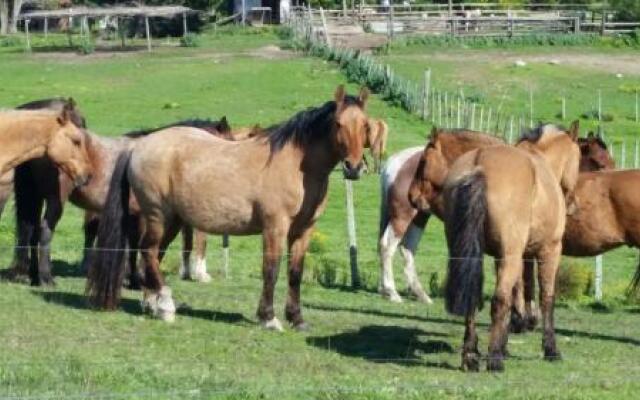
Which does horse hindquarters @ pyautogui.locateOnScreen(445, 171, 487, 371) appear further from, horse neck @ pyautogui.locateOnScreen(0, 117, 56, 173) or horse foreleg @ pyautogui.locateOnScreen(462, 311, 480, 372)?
horse neck @ pyautogui.locateOnScreen(0, 117, 56, 173)

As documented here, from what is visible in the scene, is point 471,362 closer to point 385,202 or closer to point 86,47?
point 385,202

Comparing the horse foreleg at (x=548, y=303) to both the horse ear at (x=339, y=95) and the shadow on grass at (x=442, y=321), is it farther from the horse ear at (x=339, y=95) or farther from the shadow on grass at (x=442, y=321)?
the horse ear at (x=339, y=95)

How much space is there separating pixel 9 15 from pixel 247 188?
257 ft

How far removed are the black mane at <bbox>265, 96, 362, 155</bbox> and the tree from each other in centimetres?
7445

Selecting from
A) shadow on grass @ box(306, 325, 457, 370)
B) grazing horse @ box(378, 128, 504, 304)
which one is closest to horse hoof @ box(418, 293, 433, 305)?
grazing horse @ box(378, 128, 504, 304)

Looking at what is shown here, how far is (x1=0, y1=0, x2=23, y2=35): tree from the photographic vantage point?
284 feet

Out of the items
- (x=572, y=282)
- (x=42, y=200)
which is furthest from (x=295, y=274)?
(x=572, y=282)

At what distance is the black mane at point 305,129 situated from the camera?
13875 mm

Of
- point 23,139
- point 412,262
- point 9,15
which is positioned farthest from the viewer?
point 9,15

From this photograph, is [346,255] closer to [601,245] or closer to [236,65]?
[601,245]

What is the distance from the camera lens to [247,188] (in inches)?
546

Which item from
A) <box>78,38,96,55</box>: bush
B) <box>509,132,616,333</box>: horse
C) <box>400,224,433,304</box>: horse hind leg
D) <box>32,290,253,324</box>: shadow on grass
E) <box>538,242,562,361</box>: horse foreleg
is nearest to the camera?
<box>538,242,562,361</box>: horse foreleg

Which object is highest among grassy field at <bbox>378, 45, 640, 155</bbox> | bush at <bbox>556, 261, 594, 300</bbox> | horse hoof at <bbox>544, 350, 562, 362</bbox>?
horse hoof at <bbox>544, 350, 562, 362</bbox>

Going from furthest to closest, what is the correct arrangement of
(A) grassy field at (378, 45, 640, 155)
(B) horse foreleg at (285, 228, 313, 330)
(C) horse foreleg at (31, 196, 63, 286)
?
(A) grassy field at (378, 45, 640, 155)
(C) horse foreleg at (31, 196, 63, 286)
(B) horse foreleg at (285, 228, 313, 330)
